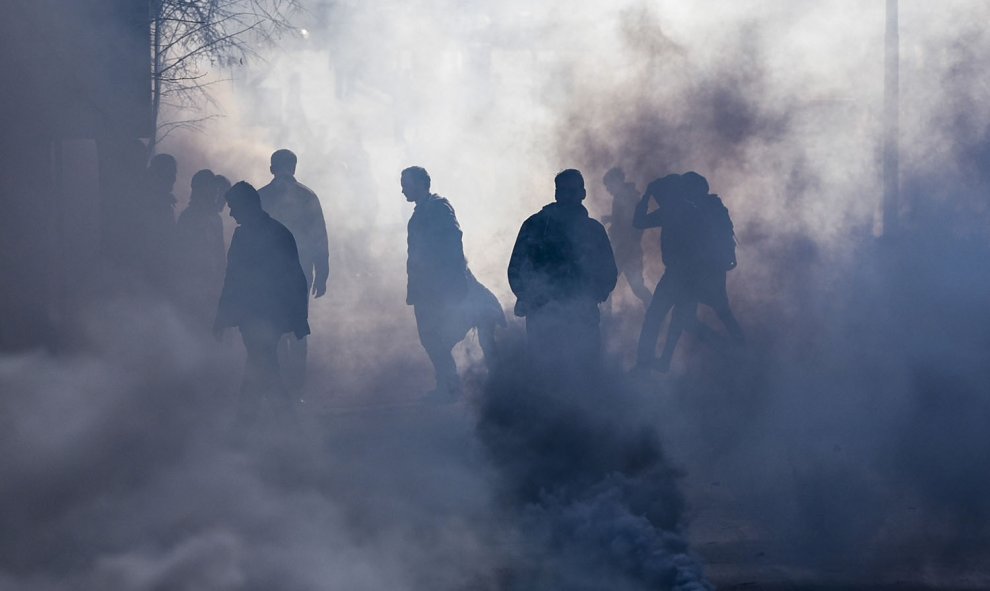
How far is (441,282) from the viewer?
319 inches

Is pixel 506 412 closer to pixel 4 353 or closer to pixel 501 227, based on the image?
pixel 4 353

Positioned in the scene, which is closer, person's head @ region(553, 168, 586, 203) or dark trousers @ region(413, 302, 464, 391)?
person's head @ region(553, 168, 586, 203)

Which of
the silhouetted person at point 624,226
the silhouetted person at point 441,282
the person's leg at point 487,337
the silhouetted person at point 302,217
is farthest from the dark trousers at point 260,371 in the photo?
the silhouetted person at point 624,226

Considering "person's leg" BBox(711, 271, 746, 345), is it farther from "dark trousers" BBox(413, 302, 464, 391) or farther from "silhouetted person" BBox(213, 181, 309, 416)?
"silhouetted person" BBox(213, 181, 309, 416)

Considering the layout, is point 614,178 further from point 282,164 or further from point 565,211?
point 565,211

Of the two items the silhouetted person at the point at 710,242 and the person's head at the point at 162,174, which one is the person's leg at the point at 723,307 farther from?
the person's head at the point at 162,174

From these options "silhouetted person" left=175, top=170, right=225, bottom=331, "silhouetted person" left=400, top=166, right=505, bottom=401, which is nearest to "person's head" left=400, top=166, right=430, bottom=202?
"silhouetted person" left=400, top=166, right=505, bottom=401

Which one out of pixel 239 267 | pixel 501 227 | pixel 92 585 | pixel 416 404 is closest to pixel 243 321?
pixel 239 267

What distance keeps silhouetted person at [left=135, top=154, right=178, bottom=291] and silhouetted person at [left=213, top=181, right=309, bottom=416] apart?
2.21m

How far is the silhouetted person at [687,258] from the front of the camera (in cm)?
858

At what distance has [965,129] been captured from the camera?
1190cm

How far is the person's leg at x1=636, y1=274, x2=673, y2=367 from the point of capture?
8.88 metres

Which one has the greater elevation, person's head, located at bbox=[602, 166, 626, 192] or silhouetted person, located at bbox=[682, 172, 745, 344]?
person's head, located at bbox=[602, 166, 626, 192]

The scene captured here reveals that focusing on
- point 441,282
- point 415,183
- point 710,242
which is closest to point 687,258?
point 710,242
